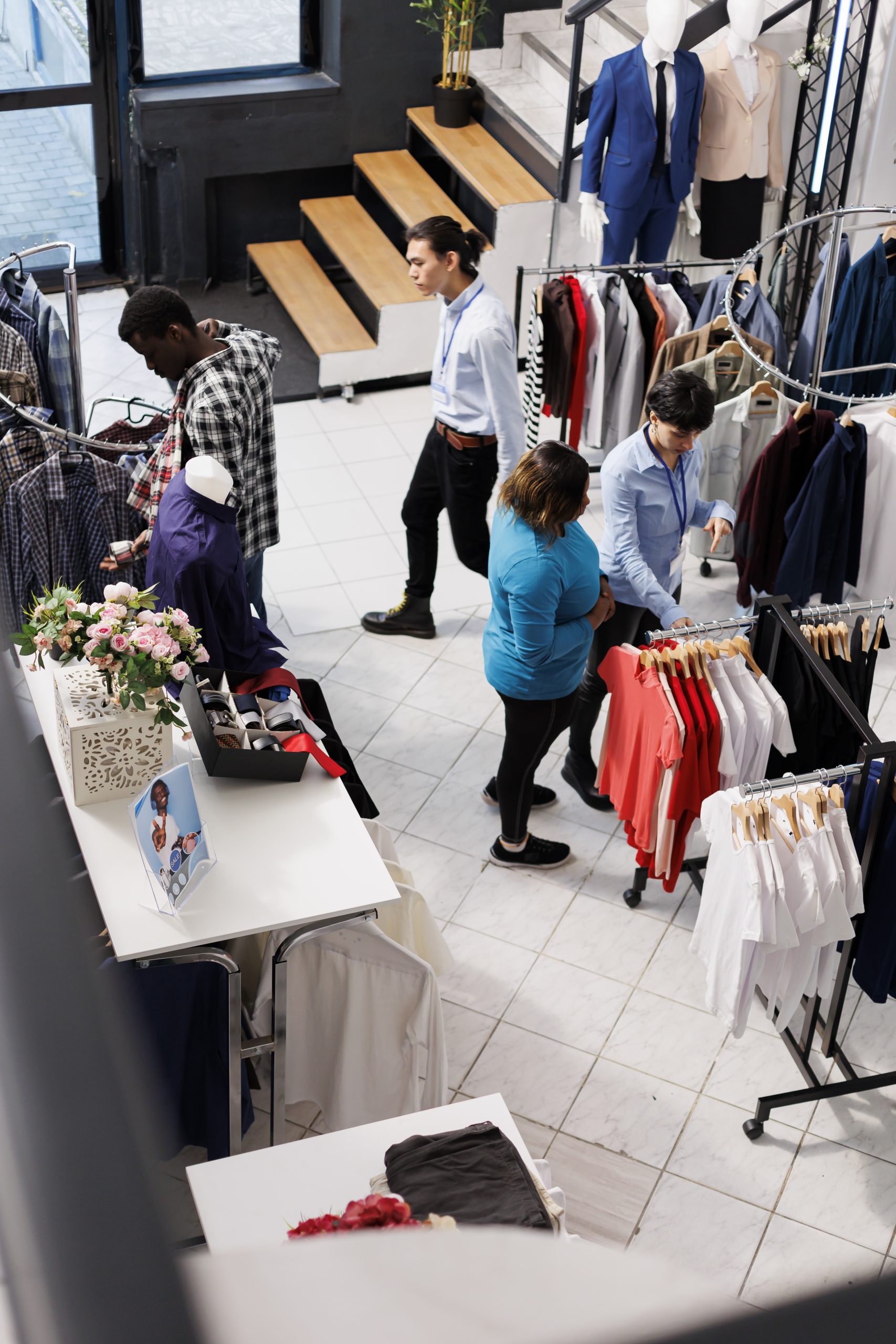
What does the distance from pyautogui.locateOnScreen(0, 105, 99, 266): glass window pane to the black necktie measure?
341 centimetres

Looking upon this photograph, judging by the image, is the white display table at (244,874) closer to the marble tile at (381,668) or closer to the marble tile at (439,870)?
the marble tile at (439,870)

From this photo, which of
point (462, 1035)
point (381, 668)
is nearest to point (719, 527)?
point (381, 668)

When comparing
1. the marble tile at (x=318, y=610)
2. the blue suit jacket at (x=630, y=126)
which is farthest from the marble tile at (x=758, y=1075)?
the blue suit jacket at (x=630, y=126)

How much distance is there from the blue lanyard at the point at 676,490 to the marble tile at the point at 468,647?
4.06ft

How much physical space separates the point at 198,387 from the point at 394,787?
1.51 meters

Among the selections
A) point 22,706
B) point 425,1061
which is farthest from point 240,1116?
point 22,706

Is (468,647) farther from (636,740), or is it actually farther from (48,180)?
(48,180)

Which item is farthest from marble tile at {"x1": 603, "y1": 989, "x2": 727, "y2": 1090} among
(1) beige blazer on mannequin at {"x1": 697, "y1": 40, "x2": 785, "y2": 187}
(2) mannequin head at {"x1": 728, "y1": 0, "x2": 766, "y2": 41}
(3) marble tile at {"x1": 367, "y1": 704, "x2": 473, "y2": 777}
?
(2) mannequin head at {"x1": 728, "y1": 0, "x2": 766, "y2": 41}

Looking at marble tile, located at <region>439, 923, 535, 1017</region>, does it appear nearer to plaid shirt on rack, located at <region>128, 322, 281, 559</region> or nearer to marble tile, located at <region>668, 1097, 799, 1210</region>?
marble tile, located at <region>668, 1097, 799, 1210</region>

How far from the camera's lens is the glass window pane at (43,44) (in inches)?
283

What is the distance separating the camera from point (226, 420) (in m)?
4.06

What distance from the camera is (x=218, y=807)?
306 centimetres

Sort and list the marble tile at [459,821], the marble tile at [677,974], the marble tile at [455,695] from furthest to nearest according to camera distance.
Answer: the marble tile at [455,695] → the marble tile at [459,821] → the marble tile at [677,974]

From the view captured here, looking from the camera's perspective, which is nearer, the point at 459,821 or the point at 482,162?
the point at 459,821
